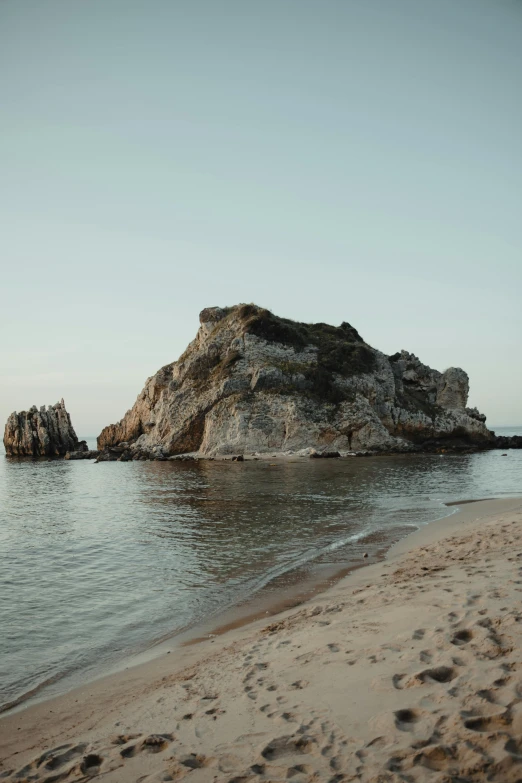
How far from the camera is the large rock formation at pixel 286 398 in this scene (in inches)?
2643

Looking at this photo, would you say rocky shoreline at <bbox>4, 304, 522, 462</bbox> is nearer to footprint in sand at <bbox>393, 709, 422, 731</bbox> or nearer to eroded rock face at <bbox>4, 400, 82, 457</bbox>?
A: eroded rock face at <bbox>4, 400, 82, 457</bbox>

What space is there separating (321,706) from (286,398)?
64.2m

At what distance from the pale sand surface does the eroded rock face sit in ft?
279

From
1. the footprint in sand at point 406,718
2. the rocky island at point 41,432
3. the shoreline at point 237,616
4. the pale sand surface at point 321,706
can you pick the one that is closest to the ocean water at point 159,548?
the shoreline at point 237,616

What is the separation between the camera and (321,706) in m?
5.13

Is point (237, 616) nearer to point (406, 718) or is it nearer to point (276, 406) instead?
point (406, 718)

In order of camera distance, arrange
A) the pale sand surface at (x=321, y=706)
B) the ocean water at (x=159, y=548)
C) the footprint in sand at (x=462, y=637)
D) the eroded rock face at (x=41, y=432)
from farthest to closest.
Answer: the eroded rock face at (x=41, y=432) → the ocean water at (x=159, y=548) → the footprint in sand at (x=462, y=637) → the pale sand surface at (x=321, y=706)

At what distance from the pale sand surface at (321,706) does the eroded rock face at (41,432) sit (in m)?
85.0

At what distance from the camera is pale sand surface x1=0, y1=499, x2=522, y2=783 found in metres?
4.14

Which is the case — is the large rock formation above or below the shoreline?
above

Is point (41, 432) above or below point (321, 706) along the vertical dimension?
above

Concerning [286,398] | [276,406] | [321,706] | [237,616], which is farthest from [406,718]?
[286,398]

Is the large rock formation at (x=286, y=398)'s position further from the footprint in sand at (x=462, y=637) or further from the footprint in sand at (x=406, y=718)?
the footprint in sand at (x=406, y=718)

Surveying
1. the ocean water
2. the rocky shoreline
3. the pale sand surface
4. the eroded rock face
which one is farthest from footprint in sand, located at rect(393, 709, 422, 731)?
the eroded rock face
